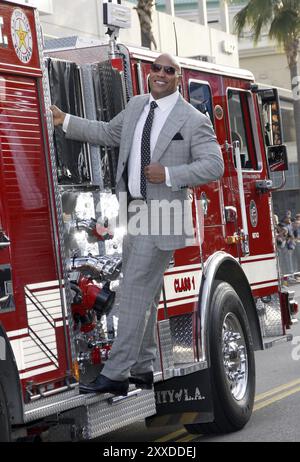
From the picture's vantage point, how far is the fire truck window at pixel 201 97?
8742 millimetres

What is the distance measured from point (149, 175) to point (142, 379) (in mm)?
1347

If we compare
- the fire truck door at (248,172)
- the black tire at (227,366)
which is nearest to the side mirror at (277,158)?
the fire truck door at (248,172)

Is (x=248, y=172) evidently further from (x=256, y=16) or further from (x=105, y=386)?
(x=256, y=16)

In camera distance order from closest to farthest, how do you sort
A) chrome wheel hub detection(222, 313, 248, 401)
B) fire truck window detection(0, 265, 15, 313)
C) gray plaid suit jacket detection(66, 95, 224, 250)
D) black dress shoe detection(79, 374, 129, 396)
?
fire truck window detection(0, 265, 15, 313) < black dress shoe detection(79, 374, 129, 396) < gray plaid suit jacket detection(66, 95, 224, 250) < chrome wheel hub detection(222, 313, 248, 401)

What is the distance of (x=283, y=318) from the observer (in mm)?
9930

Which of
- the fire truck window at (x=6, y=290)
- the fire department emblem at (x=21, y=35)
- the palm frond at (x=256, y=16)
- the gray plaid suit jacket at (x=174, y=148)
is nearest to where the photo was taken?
the fire truck window at (x=6, y=290)

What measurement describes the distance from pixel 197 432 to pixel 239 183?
217 cm

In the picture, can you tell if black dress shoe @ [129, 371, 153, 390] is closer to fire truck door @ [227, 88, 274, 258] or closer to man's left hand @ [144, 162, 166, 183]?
Result: man's left hand @ [144, 162, 166, 183]

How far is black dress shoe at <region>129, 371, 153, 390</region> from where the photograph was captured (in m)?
7.19

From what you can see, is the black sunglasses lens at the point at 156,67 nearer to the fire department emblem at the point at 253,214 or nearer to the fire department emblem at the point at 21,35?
the fire department emblem at the point at 21,35

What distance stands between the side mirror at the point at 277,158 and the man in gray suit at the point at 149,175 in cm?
291

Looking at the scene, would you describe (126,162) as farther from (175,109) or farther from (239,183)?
(239,183)

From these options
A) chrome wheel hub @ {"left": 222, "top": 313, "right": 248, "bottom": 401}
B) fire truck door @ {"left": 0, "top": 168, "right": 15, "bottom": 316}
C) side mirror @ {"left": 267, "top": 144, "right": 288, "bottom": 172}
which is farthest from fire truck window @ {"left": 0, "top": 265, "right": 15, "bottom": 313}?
side mirror @ {"left": 267, "top": 144, "right": 288, "bottom": 172}
